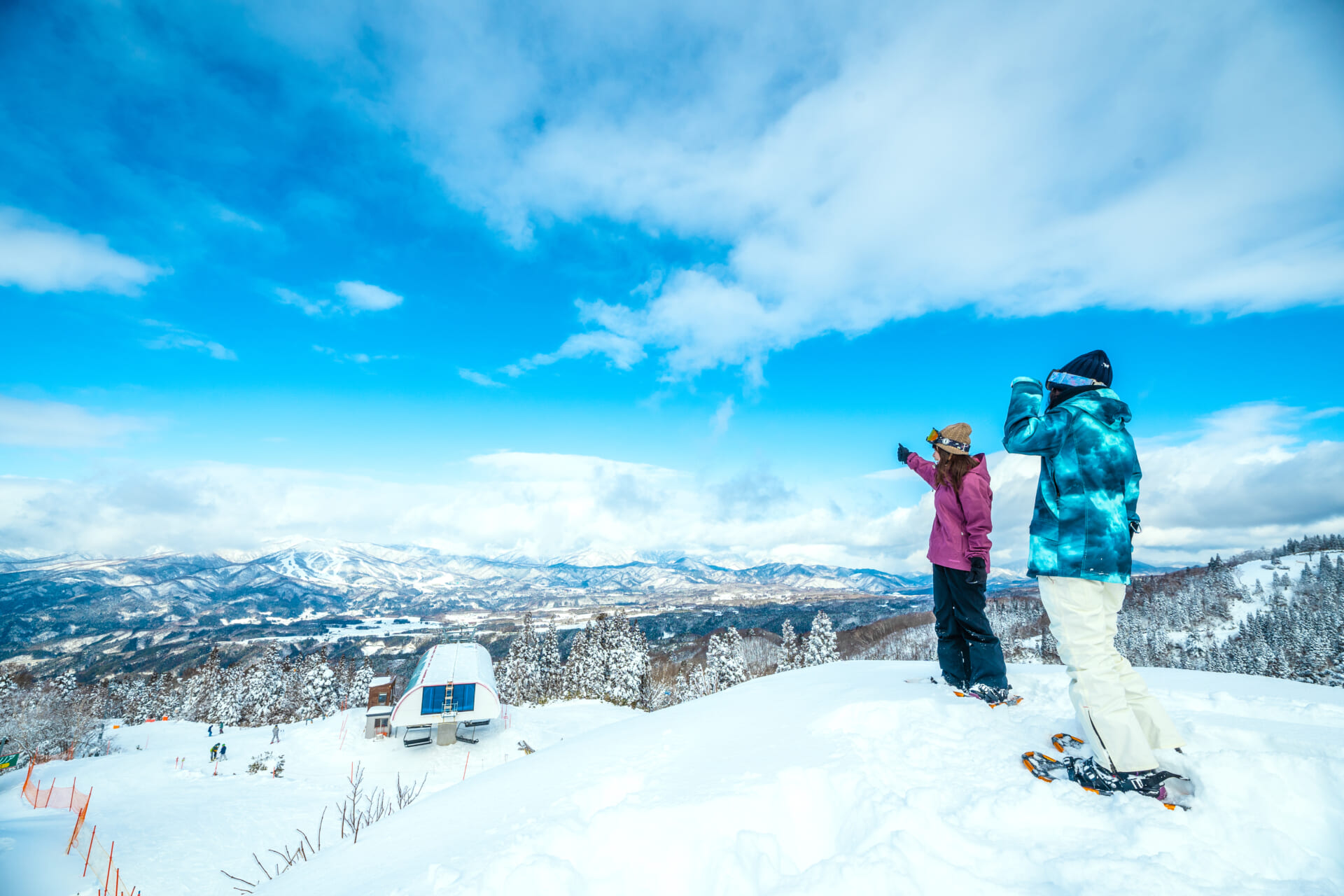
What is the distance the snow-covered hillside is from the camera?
7.02ft

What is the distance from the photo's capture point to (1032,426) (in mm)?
3188

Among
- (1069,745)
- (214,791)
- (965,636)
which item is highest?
(965,636)

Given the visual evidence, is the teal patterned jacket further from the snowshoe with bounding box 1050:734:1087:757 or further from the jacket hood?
the snowshoe with bounding box 1050:734:1087:757

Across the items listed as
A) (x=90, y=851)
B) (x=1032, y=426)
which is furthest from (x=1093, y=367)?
(x=90, y=851)

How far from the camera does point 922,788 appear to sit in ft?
9.16

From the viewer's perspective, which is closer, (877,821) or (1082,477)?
(877,821)

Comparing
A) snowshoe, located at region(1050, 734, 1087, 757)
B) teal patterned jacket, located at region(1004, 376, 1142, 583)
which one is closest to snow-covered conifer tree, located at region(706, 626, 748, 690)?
snowshoe, located at region(1050, 734, 1087, 757)

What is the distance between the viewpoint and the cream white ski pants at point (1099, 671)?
292cm

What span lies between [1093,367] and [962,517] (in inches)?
76.5

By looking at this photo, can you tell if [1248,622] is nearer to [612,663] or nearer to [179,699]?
[612,663]

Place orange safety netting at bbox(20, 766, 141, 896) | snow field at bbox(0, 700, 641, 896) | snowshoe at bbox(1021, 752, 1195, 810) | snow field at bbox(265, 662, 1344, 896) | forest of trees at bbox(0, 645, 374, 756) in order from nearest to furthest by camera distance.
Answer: snow field at bbox(265, 662, 1344, 896), snowshoe at bbox(1021, 752, 1195, 810), orange safety netting at bbox(20, 766, 141, 896), snow field at bbox(0, 700, 641, 896), forest of trees at bbox(0, 645, 374, 756)

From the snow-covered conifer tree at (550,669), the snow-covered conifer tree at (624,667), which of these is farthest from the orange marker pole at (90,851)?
the snow-covered conifer tree at (550,669)

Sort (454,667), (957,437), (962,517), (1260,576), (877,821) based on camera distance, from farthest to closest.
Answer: (1260,576), (454,667), (962,517), (957,437), (877,821)

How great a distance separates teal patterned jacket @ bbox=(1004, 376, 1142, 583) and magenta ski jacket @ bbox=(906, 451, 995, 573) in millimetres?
1567
